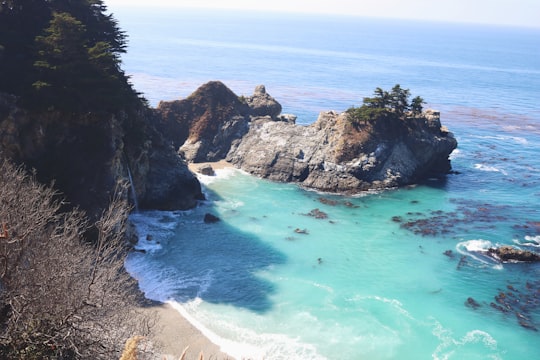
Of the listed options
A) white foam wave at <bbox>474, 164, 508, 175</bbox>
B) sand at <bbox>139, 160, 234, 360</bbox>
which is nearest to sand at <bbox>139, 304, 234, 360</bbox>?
sand at <bbox>139, 160, 234, 360</bbox>

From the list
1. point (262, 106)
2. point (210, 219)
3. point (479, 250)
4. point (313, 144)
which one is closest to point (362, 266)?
point (479, 250)

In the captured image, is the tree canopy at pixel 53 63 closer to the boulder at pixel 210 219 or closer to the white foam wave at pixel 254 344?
the boulder at pixel 210 219

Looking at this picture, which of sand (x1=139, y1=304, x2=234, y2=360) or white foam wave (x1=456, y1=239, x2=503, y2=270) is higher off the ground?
white foam wave (x1=456, y1=239, x2=503, y2=270)

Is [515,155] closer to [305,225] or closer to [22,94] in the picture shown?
[305,225]

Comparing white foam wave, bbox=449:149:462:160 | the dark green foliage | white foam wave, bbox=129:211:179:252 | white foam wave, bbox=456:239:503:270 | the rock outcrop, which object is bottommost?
white foam wave, bbox=129:211:179:252

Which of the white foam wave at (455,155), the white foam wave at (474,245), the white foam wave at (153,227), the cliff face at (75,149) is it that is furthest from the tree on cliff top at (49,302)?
the white foam wave at (455,155)

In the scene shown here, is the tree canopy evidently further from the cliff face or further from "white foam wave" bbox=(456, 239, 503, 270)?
"white foam wave" bbox=(456, 239, 503, 270)
